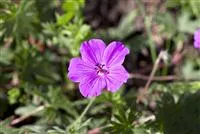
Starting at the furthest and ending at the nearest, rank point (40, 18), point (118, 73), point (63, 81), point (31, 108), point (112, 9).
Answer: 1. point (112, 9)
2. point (63, 81)
3. point (40, 18)
4. point (31, 108)
5. point (118, 73)

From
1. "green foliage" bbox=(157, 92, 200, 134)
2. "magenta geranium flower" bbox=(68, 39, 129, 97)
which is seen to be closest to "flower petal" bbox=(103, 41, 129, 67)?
"magenta geranium flower" bbox=(68, 39, 129, 97)

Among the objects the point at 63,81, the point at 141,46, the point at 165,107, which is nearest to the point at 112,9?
the point at 141,46

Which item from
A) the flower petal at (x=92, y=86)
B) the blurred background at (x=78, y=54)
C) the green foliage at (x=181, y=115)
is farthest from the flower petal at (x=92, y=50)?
the green foliage at (x=181, y=115)

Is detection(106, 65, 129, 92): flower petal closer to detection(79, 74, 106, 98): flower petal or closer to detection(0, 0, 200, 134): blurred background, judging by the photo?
detection(79, 74, 106, 98): flower petal

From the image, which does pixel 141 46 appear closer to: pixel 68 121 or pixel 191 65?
pixel 191 65

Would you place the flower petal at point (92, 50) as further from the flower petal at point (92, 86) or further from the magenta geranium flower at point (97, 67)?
the flower petal at point (92, 86)

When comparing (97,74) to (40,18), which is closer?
(97,74)

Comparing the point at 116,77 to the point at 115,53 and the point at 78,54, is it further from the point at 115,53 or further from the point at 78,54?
the point at 78,54
